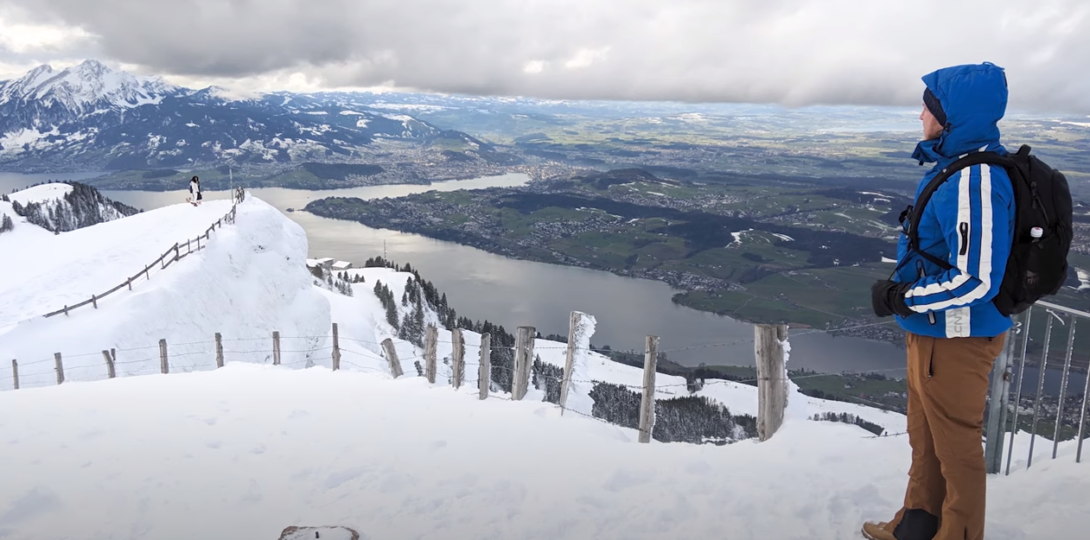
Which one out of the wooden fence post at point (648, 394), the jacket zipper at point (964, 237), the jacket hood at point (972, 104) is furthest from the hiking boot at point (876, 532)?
the wooden fence post at point (648, 394)

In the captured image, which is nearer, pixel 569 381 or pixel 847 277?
pixel 569 381

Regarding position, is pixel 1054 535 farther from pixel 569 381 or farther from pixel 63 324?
pixel 63 324

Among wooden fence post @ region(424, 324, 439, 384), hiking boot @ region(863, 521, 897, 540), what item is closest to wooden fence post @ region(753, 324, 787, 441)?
hiking boot @ region(863, 521, 897, 540)

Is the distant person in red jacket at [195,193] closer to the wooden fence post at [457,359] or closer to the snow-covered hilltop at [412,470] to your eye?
the snow-covered hilltop at [412,470]

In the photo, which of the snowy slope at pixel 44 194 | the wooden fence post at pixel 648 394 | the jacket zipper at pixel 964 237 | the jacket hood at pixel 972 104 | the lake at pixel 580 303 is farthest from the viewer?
the snowy slope at pixel 44 194

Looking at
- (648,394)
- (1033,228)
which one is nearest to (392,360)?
(648,394)

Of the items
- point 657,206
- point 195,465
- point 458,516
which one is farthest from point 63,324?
point 657,206

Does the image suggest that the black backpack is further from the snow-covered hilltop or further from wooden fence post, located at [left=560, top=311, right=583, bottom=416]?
wooden fence post, located at [left=560, top=311, right=583, bottom=416]
